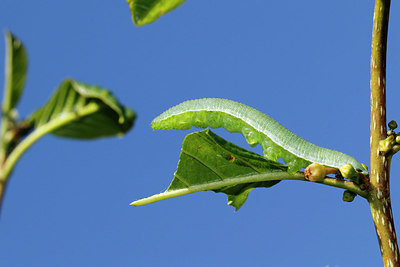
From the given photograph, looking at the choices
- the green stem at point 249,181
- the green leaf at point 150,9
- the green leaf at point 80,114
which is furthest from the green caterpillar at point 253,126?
the green leaf at point 80,114

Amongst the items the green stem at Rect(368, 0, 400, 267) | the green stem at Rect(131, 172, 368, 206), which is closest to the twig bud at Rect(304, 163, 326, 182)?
the green stem at Rect(131, 172, 368, 206)

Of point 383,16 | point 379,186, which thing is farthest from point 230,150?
point 383,16

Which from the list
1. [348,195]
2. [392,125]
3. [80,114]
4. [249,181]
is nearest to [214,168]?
[249,181]

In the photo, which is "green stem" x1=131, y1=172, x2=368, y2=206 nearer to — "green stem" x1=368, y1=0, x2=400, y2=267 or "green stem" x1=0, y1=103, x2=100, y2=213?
"green stem" x1=368, y1=0, x2=400, y2=267

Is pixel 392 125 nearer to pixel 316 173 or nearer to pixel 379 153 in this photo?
pixel 379 153

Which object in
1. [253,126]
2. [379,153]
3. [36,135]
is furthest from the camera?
[253,126]

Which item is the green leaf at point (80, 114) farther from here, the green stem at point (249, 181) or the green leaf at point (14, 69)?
the green stem at point (249, 181)

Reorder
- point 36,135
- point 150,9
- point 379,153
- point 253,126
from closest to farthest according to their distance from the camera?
point 36,135 → point 150,9 → point 379,153 → point 253,126
